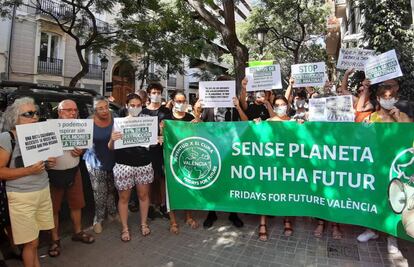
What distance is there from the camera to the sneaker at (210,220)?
467 cm

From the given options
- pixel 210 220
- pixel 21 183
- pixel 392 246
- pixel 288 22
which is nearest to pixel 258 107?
pixel 210 220

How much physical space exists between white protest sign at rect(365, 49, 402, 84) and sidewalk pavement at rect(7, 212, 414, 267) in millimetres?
1961

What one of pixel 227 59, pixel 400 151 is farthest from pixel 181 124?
pixel 227 59

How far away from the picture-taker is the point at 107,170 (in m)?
4.36

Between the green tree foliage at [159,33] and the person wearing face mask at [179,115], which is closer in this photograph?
the person wearing face mask at [179,115]

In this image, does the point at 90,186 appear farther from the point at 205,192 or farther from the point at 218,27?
the point at 218,27

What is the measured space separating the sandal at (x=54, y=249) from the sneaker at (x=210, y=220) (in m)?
1.87

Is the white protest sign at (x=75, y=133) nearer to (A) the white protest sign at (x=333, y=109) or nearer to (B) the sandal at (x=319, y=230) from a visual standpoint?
(A) the white protest sign at (x=333, y=109)

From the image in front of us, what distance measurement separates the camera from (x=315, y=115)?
4.35 metres

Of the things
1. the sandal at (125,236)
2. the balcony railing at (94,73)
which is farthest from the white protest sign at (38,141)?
the balcony railing at (94,73)

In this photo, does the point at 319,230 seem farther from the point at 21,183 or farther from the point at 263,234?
the point at 21,183

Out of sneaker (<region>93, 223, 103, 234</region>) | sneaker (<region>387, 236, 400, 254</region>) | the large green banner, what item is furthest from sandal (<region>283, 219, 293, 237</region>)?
sneaker (<region>93, 223, 103, 234</region>)

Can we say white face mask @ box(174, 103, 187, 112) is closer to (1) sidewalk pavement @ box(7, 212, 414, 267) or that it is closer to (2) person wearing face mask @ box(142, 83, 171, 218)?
(2) person wearing face mask @ box(142, 83, 171, 218)

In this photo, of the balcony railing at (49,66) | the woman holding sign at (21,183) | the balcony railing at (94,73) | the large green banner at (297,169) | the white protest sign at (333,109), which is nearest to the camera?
the woman holding sign at (21,183)
